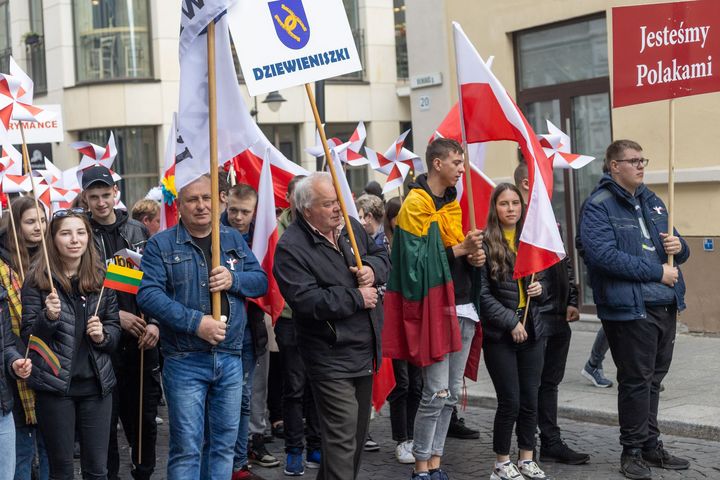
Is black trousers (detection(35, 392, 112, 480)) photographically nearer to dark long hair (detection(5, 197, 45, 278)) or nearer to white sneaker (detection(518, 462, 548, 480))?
dark long hair (detection(5, 197, 45, 278))

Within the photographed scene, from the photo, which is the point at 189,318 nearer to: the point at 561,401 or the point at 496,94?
the point at 496,94

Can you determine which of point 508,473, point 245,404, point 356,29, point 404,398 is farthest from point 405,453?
point 356,29

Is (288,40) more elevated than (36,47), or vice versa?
(36,47)

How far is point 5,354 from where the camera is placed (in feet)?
18.9

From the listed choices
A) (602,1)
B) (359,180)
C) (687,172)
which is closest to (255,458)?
(687,172)

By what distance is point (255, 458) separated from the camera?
8023 millimetres

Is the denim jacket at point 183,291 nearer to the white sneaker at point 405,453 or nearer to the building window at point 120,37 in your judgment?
the white sneaker at point 405,453

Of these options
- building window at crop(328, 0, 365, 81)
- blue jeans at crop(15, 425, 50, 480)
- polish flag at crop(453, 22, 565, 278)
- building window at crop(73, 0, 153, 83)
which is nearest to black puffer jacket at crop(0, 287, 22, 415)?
blue jeans at crop(15, 425, 50, 480)

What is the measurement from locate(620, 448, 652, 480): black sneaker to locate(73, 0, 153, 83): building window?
22.3m

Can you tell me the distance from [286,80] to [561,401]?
4237 mm

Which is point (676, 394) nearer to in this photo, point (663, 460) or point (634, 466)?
point (663, 460)

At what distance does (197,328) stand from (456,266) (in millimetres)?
1829

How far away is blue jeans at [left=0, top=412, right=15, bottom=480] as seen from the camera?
550cm

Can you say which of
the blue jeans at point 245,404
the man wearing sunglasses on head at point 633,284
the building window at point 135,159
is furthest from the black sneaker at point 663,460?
the building window at point 135,159
